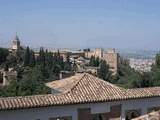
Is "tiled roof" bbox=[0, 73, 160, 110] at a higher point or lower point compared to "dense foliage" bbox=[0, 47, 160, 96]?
higher

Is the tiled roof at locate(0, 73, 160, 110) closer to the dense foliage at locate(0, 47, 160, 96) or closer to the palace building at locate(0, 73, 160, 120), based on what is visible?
the palace building at locate(0, 73, 160, 120)

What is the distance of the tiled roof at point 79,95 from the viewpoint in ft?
51.1

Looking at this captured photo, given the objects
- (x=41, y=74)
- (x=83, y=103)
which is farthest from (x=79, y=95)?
(x=41, y=74)

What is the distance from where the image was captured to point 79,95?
17094 mm

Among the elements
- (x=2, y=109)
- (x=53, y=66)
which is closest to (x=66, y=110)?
(x=2, y=109)

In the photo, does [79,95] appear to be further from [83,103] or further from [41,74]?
[41,74]

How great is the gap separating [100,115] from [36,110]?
3.12 m

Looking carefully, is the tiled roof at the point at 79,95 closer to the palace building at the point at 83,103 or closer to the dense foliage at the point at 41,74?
the palace building at the point at 83,103

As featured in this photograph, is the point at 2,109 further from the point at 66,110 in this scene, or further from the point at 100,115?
the point at 100,115

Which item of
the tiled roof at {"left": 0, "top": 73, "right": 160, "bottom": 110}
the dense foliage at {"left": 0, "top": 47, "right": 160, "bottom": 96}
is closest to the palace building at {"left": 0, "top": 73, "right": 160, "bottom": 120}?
the tiled roof at {"left": 0, "top": 73, "right": 160, "bottom": 110}

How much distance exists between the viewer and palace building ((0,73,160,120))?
612 inches

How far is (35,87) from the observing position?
3241 centimetres

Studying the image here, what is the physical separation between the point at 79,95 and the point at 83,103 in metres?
0.46

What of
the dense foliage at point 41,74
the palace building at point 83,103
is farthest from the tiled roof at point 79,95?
the dense foliage at point 41,74
